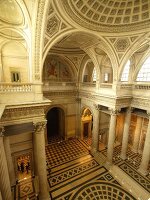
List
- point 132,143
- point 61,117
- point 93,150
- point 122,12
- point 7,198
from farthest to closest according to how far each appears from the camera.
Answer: point 61,117 < point 132,143 < point 93,150 < point 122,12 < point 7,198

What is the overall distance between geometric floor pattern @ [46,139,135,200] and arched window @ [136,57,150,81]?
28.9 ft

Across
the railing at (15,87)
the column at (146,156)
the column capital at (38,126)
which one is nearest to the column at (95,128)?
the column at (146,156)

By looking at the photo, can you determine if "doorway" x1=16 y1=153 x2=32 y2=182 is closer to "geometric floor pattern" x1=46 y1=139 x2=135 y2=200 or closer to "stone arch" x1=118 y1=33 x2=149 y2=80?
"geometric floor pattern" x1=46 y1=139 x2=135 y2=200

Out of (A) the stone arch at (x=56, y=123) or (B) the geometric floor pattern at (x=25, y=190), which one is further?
(A) the stone arch at (x=56, y=123)

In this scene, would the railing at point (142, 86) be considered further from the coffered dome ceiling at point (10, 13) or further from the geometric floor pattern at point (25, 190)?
the geometric floor pattern at point (25, 190)

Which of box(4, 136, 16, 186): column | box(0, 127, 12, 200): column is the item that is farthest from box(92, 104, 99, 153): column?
box(0, 127, 12, 200): column

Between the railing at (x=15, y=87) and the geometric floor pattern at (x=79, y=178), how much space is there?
7391mm

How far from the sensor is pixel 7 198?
624cm

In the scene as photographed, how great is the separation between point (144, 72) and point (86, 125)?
9.34 metres

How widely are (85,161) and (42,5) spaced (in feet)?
39.6

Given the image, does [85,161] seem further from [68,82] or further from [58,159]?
[68,82]

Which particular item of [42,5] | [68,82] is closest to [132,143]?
[68,82]


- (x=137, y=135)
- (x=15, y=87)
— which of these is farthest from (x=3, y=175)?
(x=137, y=135)

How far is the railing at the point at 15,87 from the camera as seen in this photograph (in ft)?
19.4
